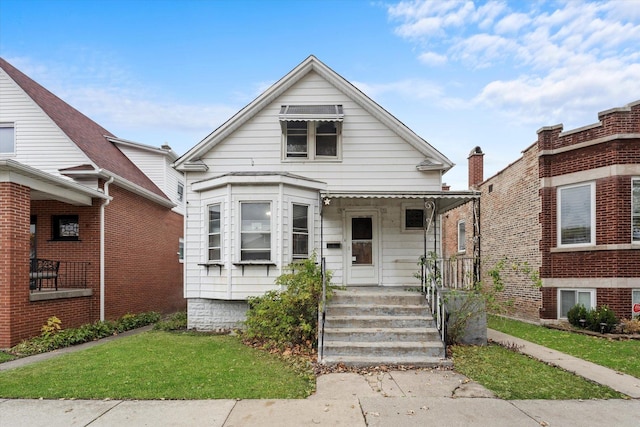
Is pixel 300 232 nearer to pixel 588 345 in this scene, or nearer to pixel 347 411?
pixel 347 411

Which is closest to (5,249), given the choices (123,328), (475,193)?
(123,328)

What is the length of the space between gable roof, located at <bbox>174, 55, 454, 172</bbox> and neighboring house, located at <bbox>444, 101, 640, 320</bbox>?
3.85 m

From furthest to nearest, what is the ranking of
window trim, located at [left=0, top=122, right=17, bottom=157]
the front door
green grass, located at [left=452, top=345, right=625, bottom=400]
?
window trim, located at [left=0, top=122, right=17, bottom=157], the front door, green grass, located at [left=452, top=345, right=625, bottom=400]

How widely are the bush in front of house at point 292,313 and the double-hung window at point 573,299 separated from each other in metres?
7.81

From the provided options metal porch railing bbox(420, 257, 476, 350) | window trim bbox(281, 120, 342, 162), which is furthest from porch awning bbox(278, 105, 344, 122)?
metal porch railing bbox(420, 257, 476, 350)

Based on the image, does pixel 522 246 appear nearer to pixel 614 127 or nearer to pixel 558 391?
pixel 614 127

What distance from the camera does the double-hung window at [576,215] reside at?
34.5ft

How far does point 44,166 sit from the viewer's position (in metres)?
11.8

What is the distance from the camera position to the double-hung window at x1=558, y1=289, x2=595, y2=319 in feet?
34.4

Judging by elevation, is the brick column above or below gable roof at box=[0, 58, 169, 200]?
below

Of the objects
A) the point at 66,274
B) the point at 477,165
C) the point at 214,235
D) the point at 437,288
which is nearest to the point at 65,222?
the point at 66,274

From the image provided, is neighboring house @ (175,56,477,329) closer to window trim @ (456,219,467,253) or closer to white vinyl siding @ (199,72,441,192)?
white vinyl siding @ (199,72,441,192)

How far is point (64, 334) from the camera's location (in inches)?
355

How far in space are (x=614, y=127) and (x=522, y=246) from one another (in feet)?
15.0
